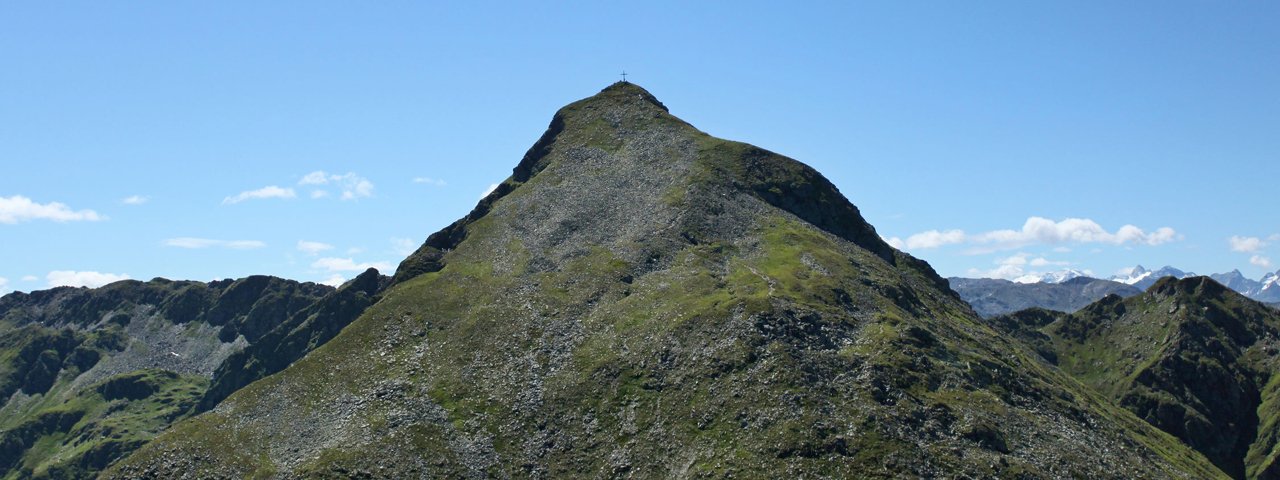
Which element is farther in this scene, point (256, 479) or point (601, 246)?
point (601, 246)

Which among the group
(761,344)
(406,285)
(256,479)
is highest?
(406,285)

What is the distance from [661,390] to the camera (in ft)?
445

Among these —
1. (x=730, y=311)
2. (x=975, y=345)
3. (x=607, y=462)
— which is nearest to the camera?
(x=607, y=462)

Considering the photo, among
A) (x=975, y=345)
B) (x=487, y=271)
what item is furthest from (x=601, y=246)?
(x=975, y=345)

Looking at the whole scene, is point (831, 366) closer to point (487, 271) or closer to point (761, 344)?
point (761, 344)

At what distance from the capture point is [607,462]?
125500 mm

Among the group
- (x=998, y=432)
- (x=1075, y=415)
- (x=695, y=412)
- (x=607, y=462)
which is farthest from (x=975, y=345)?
(x=607, y=462)

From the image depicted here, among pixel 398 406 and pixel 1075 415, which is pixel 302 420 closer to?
pixel 398 406

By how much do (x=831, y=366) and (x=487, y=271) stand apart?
72970mm

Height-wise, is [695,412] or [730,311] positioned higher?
[730,311]

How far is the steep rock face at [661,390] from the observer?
4781 inches

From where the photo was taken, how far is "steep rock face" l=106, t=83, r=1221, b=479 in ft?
398

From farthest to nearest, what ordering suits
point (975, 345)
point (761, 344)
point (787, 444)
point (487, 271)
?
point (487, 271) < point (975, 345) < point (761, 344) < point (787, 444)

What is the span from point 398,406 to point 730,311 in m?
49.4
